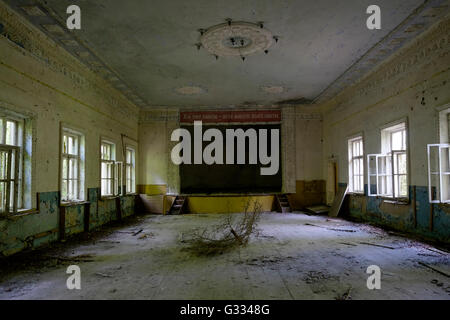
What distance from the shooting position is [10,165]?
15.7 ft

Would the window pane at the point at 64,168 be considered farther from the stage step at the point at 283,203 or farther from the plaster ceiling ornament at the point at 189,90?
the stage step at the point at 283,203

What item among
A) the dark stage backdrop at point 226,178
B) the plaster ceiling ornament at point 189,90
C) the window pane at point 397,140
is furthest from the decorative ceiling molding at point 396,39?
the dark stage backdrop at point 226,178

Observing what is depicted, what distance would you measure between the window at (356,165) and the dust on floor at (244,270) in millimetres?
2898

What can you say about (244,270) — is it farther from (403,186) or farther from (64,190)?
(403,186)

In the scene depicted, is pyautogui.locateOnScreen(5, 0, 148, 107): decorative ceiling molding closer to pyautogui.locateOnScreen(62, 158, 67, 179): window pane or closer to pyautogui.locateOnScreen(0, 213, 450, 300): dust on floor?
pyautogui.locateOnScreen(62, 158, 67, 179): window pane

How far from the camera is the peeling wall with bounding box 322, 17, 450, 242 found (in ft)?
17.4

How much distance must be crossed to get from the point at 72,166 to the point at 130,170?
3.93 m

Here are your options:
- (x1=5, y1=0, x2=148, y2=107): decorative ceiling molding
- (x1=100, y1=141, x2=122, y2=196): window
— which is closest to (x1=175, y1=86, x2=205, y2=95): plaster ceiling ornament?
(x1=5, y1=0, x2=148, y2=107): decorative ceiling molding

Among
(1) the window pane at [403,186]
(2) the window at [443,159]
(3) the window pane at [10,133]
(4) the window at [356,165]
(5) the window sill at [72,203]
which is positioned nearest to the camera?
(3) the window pane at [10,133]

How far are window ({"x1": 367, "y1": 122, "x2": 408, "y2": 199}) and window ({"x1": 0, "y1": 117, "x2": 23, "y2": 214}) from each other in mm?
7299

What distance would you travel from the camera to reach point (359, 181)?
8.87 m

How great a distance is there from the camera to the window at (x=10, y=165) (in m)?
4.74
